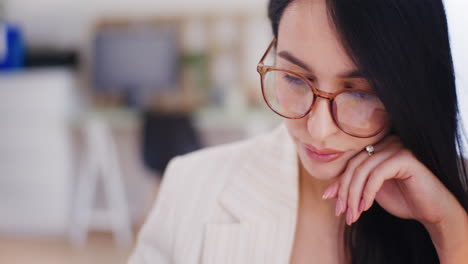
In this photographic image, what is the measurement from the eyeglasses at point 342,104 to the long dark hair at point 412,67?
0.10 feet

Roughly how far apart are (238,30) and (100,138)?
104 centimetres

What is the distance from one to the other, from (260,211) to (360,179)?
215 millimetres

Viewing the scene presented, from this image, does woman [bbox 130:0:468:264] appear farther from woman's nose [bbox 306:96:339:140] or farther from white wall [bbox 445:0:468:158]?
white wall [bbox 445:0:468:158]

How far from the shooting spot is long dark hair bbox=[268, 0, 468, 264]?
75 cm

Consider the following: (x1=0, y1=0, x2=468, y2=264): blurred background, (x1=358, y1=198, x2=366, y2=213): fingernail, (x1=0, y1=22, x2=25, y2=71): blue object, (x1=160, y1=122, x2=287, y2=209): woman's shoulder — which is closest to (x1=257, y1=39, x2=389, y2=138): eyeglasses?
(x1=358, y1=198, x2=366, y2=213): fingernail

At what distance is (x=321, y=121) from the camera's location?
0.81 metres

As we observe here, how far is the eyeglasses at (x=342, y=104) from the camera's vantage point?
799 mm

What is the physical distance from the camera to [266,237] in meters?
0.98

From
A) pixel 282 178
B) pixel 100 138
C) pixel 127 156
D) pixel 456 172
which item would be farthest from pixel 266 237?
pixel 127 156

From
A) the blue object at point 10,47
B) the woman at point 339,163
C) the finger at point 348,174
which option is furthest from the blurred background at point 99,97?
the finger at point 348,174

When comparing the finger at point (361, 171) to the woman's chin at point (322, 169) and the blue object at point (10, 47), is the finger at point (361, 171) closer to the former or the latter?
the woman's chin at point (322, 169)

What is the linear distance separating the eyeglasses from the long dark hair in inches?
1.1

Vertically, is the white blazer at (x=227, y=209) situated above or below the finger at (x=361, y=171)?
below

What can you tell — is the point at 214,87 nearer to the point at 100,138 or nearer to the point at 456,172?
the point at 100,138
